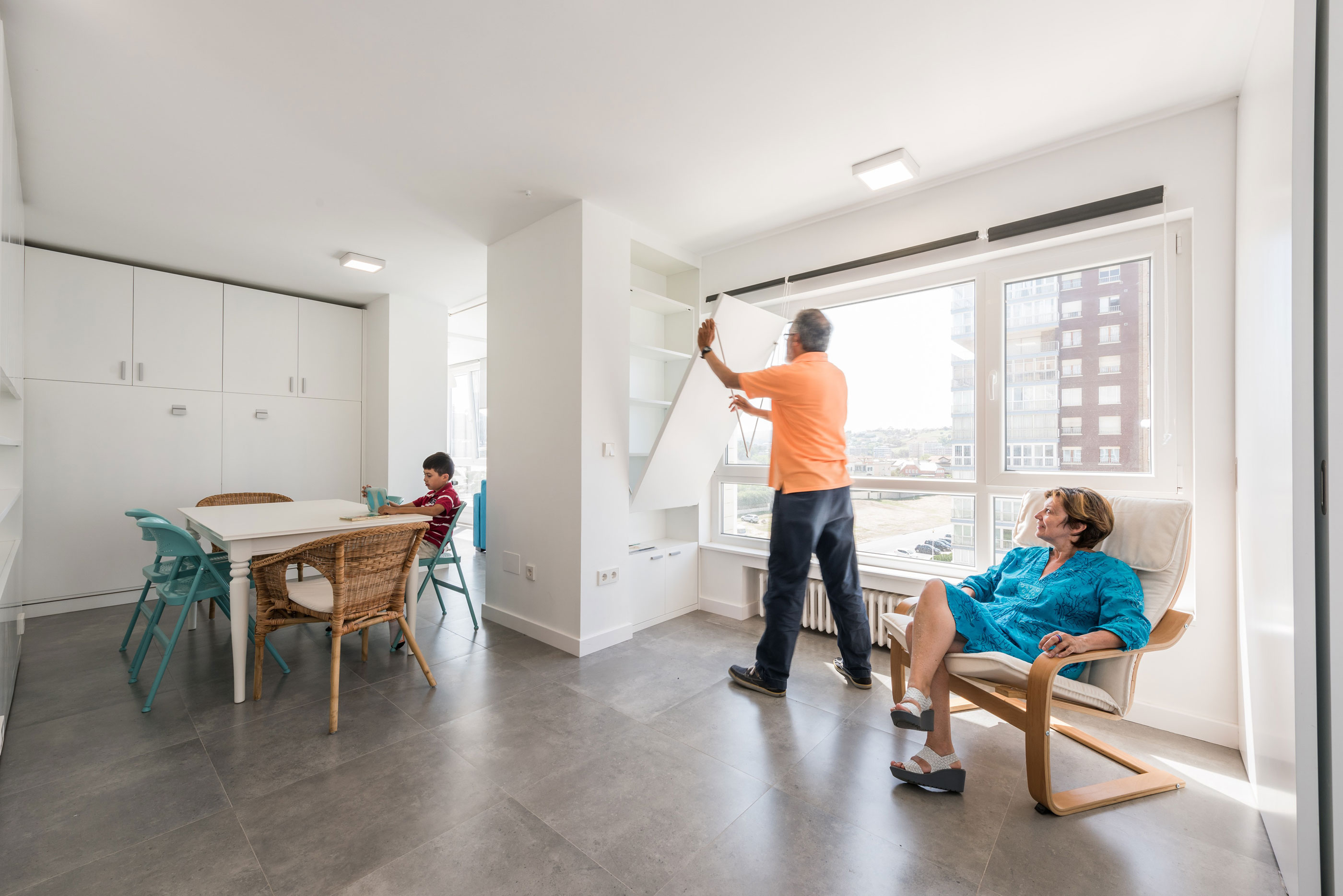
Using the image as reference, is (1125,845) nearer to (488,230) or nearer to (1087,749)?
(1087,749)

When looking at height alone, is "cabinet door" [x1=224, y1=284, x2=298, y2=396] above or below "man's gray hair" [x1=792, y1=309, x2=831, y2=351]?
above

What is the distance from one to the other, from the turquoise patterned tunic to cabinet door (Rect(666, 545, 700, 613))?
7.26 ft

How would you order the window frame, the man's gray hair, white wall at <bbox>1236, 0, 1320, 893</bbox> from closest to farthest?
white wall at <bbox>1236, 0, 1320, 893</bbox> < the window frame < the man's gray hair

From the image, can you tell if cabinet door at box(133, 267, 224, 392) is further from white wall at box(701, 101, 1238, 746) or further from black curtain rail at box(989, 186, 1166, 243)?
white wall at box(701, 101, 1238, 746)

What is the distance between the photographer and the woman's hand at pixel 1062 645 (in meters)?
1.79

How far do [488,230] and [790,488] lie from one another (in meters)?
2.72

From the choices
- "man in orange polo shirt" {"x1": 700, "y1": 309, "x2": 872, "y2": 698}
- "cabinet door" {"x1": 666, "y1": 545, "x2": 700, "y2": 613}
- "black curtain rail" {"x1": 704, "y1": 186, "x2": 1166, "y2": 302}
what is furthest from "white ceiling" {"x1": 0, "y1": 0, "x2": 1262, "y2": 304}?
"cabinet door" {"x1": 666, "y1": 545, "x2": 700, "y2": 613}

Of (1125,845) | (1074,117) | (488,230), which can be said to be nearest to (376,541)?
(488,230)

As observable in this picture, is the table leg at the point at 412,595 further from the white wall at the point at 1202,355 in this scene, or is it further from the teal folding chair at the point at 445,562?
the white wall at the point at 1202,355

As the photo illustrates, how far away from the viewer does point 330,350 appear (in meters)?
5.44

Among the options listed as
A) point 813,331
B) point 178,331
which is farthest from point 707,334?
point 178,331

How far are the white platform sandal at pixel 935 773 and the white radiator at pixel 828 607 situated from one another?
0.88 meters

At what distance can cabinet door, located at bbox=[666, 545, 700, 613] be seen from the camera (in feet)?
13.0

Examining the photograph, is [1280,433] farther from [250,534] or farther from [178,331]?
[178,331]
